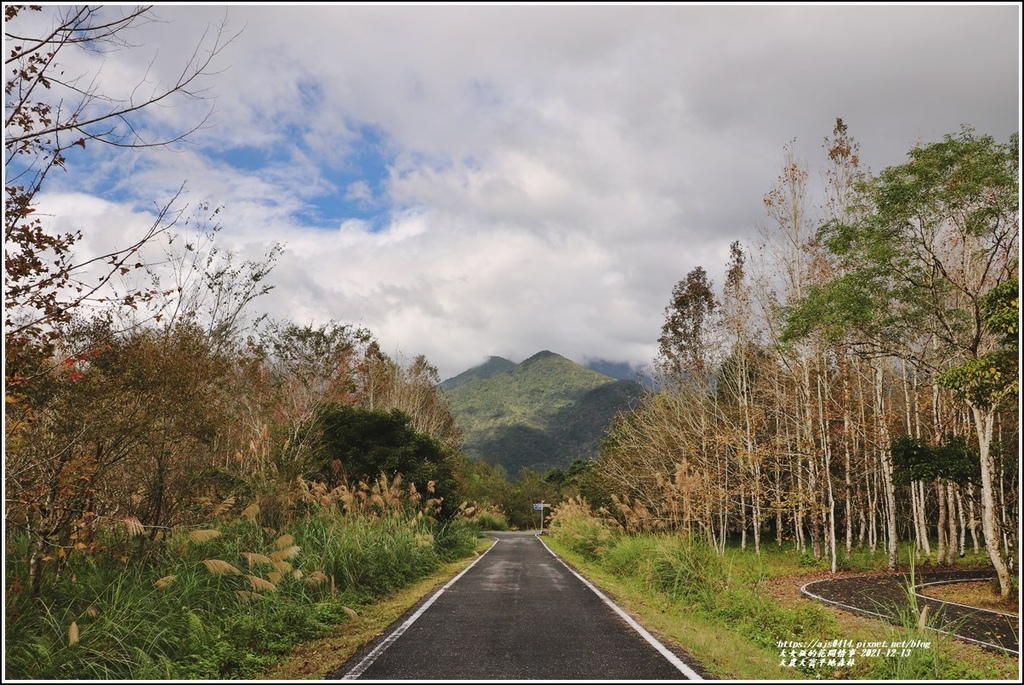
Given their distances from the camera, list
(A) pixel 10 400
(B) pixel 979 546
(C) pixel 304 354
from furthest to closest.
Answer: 1. (C) pixel 304 354
2. (B) pixel 979 546
3. (A) pixel 10 400

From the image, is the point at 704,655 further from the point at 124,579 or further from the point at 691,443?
the point at 691,443

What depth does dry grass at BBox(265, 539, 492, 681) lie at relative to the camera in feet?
23.4

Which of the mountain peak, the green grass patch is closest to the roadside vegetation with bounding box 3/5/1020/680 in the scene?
the green grass patch

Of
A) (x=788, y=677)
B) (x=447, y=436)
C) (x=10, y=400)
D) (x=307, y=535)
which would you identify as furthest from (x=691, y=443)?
(x=447, y=436)

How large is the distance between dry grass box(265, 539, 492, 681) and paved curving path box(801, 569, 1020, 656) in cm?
619

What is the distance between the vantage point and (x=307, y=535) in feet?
41.9

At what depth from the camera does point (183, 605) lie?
26.1ft

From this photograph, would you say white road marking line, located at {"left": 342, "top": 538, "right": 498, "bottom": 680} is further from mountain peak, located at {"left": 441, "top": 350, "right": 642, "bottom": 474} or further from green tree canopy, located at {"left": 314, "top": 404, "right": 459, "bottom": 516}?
mountain peak, located at {"left": 441, "top": 350, "right": 642, "bottom": 474}

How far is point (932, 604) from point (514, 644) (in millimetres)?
10882

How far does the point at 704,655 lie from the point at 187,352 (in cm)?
851

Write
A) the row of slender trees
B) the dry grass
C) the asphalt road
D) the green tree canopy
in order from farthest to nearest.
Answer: the green tree canopy → the row of slender trees → the dry grass → the asphalt road

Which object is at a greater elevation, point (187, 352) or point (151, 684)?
point (187, 352)

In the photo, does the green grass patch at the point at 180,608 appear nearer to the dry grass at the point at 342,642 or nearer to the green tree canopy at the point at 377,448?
the dry grass at the point at 342,642

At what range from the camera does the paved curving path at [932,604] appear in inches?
384
